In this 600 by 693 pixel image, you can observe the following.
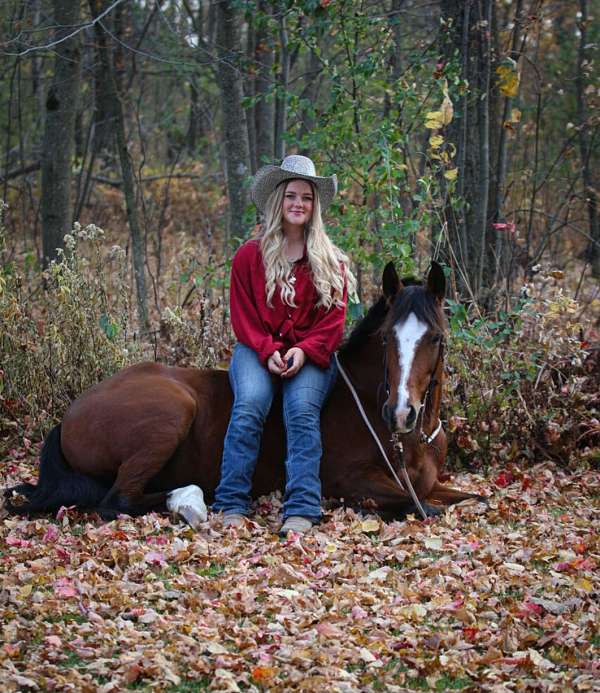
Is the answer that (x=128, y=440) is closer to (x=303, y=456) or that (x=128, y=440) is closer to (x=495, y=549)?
(x=303, y=456)

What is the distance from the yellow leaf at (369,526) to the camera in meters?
5.21

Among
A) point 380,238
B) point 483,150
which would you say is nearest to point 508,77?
point 483,150

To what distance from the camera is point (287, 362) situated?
18.4 feet

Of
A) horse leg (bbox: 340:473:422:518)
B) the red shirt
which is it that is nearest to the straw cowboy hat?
the red shirt

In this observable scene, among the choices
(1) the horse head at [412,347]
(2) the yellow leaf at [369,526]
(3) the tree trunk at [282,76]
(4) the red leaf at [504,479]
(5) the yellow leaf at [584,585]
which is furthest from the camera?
(3) the tree trunk at [282,76]

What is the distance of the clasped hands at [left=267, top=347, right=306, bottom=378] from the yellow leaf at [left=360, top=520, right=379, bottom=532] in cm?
95

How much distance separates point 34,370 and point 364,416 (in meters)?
2.77

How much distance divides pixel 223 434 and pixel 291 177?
5.29 feet

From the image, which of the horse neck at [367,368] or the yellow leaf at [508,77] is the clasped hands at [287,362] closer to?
the horse neck at [367,368]

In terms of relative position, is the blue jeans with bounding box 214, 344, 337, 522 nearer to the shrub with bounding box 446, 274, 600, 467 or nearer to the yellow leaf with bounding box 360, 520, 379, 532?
the yellow leaf with bounding box 360, 520, 379, 532

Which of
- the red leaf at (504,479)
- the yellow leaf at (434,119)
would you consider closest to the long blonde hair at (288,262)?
the yellow leaf at (434,119)

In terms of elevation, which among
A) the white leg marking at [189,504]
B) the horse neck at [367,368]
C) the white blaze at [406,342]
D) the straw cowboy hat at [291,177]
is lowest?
the white leg marking at [189,504]

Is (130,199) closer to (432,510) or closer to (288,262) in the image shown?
(288,262)

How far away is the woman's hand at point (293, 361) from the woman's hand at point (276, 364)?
3cm
